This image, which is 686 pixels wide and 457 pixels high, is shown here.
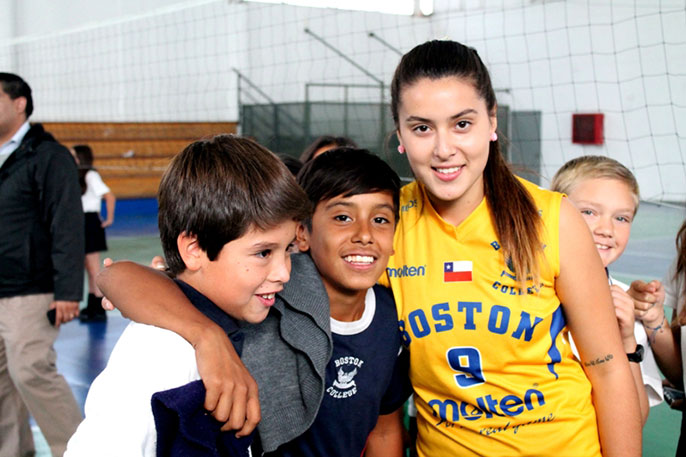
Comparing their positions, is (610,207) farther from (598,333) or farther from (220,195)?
(220,195)

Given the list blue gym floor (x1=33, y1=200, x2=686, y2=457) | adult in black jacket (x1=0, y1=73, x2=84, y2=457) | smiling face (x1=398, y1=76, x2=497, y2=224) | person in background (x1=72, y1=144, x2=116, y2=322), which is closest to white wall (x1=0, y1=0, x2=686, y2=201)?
blue gym floor (x1=33, y1=200, x2=686, y2=457)

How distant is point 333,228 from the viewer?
164cm

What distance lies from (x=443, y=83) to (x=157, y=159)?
1171 centimetres

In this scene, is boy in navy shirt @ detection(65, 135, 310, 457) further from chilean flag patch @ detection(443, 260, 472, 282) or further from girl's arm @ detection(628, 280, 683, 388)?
girl's arm @ detection(628, 280, 683, 388)

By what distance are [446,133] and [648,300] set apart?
0.69 meters

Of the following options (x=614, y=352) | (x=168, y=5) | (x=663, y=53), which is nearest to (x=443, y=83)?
(x=614, y=352)

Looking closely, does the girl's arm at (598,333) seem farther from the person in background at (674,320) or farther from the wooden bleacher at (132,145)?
the wooden bleacher at (132,145)

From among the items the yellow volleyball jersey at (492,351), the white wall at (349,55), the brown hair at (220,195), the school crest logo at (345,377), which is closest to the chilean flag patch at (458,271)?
the yellow volleyball jersey at (492,351)

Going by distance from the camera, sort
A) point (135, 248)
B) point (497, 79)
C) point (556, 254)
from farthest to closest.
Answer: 1. point (497, 79)
2. point (135, 248)
3. point (556, 254)

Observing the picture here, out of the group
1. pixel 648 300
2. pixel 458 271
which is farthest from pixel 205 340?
pixel 648 300

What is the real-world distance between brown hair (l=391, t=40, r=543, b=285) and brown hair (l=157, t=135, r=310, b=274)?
0.39 metres

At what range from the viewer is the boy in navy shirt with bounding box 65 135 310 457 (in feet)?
3.98

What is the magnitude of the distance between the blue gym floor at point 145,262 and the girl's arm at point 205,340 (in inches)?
93.3

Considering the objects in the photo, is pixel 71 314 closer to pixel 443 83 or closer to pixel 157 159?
pixel 443 83
